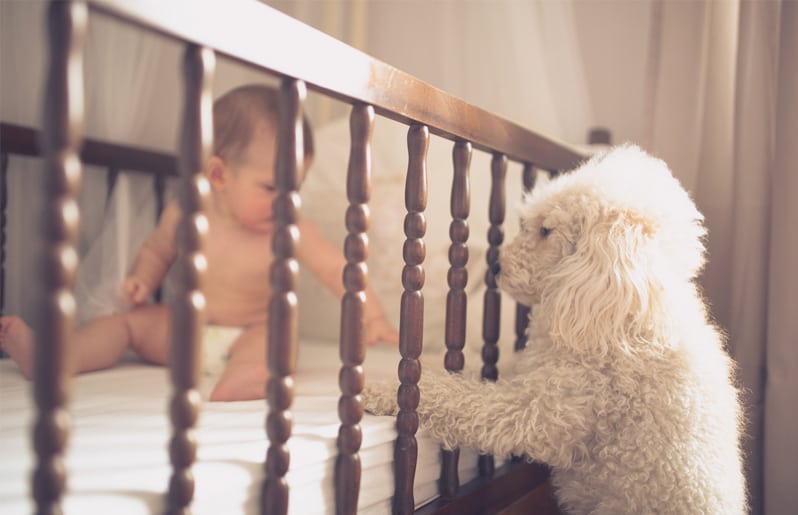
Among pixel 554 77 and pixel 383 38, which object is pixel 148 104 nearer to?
pixel 383 38

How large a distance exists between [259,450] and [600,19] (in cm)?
162

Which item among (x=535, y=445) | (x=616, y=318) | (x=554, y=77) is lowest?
(x=535, y=445)

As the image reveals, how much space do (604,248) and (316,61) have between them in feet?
1.61

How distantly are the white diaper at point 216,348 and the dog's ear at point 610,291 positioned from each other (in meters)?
0.67

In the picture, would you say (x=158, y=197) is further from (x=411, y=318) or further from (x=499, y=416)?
(x=499, y=416)

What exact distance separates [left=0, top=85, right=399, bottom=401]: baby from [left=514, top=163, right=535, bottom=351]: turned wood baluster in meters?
0.25

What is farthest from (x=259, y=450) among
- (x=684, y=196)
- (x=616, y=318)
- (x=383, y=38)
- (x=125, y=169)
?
(x=383, y=38)

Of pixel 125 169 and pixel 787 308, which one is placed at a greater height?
pixel 125 169

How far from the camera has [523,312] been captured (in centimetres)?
126

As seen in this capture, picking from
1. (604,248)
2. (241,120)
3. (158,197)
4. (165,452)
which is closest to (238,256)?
(241,120)

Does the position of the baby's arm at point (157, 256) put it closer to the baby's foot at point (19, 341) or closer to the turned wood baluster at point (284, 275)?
the baby's foot at point (19, 341)

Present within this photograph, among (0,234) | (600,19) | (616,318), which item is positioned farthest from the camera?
(600,19)

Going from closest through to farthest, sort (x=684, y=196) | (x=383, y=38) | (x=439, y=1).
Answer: (x=684, y=196) → (x=439, y=1) → (x=383, y=38)

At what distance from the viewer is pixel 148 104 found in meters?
1.73
